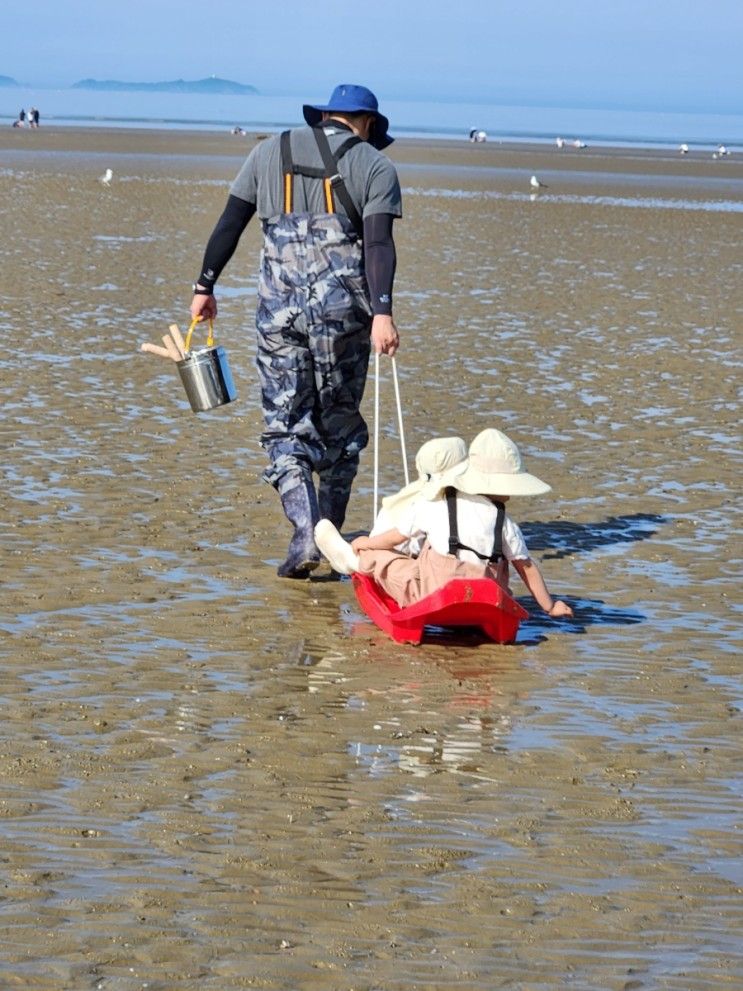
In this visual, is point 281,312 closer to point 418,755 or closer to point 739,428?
point 418,755

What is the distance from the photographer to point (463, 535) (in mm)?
6801

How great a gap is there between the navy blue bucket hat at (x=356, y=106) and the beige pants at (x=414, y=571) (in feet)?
5.81

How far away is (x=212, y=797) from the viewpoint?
4969 millimetres

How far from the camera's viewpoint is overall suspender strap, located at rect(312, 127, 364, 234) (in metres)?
7.34

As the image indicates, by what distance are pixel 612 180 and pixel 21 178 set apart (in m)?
20.4

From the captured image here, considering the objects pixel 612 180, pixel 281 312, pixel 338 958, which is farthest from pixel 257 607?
pixel 612 180

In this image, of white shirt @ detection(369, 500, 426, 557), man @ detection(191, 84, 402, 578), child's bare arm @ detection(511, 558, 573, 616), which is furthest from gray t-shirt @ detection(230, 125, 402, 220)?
child's bare arm @ detection(511, 558, 573, 616)

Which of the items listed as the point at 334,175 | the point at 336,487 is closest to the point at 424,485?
the point at 336,487

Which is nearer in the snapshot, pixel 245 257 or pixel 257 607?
pixel 257 607

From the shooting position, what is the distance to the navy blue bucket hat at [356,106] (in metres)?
7.45

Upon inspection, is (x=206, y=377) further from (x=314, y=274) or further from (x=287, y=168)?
(x=287, y=168)

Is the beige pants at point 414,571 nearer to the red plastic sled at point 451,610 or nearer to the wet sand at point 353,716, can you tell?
the red plastic sled at point 451,610

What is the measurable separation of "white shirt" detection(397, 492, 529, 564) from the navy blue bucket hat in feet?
5.32

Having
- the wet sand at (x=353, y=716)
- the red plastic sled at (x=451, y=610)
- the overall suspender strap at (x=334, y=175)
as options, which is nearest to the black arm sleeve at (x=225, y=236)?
the overall suspender strap at (x=334, y=175)
